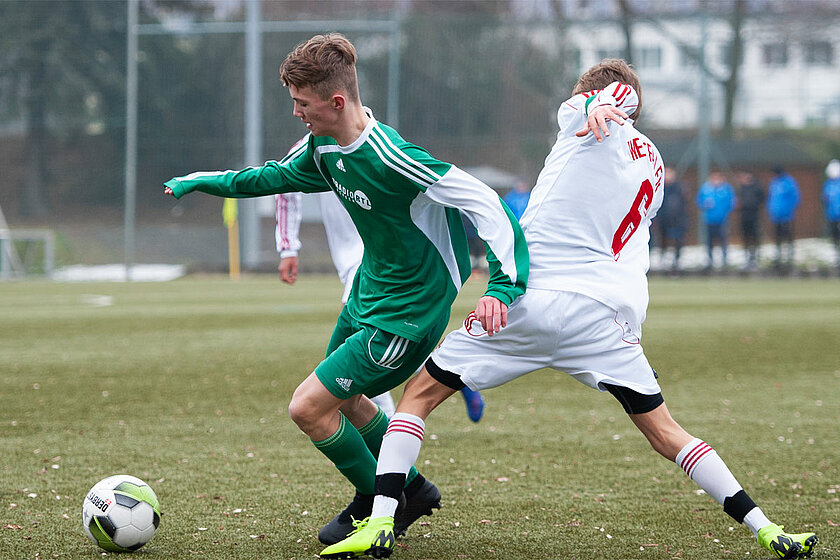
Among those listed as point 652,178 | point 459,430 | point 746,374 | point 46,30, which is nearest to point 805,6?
point 46,30

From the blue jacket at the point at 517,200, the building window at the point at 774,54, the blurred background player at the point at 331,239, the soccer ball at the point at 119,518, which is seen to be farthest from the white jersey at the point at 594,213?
the building window at the point at 774,54

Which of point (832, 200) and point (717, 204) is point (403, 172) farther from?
point (832, 200)

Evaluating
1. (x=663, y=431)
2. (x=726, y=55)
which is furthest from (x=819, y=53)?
(x=663, y=431)


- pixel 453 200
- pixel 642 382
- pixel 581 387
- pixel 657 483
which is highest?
pixel 453 200

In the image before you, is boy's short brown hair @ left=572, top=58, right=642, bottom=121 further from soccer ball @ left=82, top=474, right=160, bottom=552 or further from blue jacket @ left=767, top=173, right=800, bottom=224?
blue jacket @ left=767, top=173, right=800, bottom=224

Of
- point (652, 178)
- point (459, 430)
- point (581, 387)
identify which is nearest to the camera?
point (652, 178)

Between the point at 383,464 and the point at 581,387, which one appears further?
the point at 581,387

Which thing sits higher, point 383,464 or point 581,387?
point 383,464

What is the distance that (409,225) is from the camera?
363 centimetres

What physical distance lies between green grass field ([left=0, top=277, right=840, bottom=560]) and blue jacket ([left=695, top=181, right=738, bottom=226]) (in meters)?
11.6

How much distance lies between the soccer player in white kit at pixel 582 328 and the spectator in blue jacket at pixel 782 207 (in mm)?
19707

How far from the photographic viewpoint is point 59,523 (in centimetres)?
400

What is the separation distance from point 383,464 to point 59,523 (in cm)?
130

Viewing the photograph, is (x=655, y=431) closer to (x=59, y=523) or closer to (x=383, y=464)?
(x=383, y=464)
